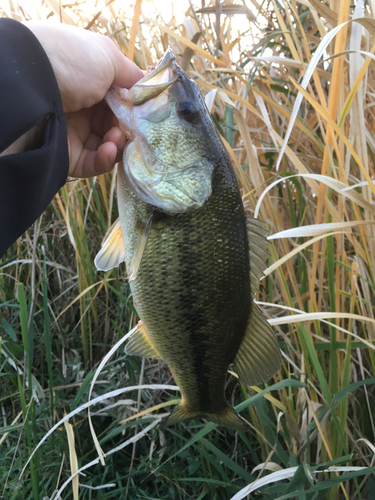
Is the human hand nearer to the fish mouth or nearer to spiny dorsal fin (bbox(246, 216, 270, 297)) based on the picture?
the fish mouth

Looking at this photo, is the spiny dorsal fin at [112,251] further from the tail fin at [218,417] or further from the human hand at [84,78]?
the tail fin at [218,417]

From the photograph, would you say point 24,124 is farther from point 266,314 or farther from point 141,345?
point 266,314

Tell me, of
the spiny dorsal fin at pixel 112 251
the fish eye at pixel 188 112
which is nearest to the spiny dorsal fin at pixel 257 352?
the spiny dorsal fin at pixel 112 251

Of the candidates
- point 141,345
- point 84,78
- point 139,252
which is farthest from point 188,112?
point 141,345

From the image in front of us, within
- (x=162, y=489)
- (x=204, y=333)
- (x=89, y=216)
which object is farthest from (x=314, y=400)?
(x=89, y=216)

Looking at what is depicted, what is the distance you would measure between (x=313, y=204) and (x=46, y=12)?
1870mm

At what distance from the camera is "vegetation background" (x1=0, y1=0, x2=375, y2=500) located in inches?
51.9

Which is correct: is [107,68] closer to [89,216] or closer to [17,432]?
[89,216]

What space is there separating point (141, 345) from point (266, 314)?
701 mm

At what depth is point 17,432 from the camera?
195cm

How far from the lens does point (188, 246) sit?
1162 mm

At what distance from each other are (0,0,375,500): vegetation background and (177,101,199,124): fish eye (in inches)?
6.2

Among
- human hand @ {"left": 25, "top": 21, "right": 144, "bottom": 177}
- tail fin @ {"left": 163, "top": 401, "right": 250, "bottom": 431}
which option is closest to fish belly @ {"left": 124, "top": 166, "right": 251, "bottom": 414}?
tail fin @ {"left": 163, "top": 401, "right": 250, "bottom": 431}

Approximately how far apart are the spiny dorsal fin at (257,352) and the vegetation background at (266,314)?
0.11 meters
